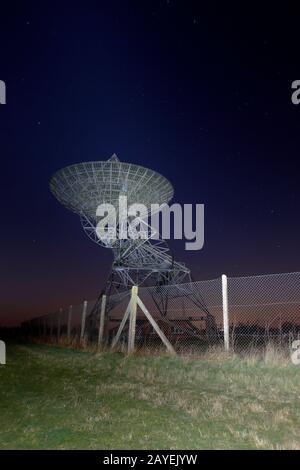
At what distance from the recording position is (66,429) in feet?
13.6

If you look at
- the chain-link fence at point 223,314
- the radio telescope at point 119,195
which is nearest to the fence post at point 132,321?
the chain-link fence at point 223,314

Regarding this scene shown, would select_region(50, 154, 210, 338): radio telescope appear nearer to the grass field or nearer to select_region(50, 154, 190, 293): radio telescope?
select_region(50, 154, 190, 293): radio telescope

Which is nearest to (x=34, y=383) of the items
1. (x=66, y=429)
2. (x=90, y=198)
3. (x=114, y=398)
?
(x=114, y=398)

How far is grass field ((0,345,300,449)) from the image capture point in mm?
3770

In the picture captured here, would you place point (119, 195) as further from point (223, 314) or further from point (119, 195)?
point (223, 314)

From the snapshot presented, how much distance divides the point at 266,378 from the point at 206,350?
110 inches

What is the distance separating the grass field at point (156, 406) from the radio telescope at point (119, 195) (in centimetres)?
1340

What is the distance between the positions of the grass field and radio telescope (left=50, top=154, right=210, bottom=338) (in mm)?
13400

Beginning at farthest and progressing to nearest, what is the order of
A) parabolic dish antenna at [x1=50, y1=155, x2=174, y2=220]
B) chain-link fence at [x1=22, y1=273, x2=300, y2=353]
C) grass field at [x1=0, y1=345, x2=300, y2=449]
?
parabolic dish antenna at [x1=50, y1=155, x2=174, y2=220] → chain-link fence at [x1=22, y1=273, x2=300, y2=353] → grass field at [x1=0, y1=345, x2=300, y2=449]

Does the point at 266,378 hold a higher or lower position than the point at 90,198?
lower

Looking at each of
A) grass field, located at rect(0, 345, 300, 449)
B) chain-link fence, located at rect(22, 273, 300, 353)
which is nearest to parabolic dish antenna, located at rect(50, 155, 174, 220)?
chain-link fence, located at rect(22, 273, 300, 353)

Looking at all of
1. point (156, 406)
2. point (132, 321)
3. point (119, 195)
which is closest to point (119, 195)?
point (119, 195)

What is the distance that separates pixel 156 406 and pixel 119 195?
17556 mm
